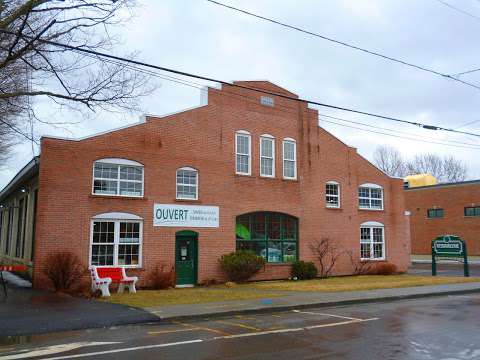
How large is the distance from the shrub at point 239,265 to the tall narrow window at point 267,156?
14.4 feet

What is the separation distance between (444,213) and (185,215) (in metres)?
31.6

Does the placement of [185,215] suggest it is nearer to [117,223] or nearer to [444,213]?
[117,223]

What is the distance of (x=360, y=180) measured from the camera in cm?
2902

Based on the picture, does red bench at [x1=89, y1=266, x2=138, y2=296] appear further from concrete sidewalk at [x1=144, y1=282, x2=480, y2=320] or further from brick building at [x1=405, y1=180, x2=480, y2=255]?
brick building at [x1=405, y1=180, x2=480, y2=255]

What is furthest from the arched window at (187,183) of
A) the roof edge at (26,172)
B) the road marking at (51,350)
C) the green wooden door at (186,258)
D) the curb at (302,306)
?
the road marking at (51,350)

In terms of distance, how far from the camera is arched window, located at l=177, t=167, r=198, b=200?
22.2 m

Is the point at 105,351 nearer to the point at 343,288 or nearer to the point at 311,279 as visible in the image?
the point at 343,288

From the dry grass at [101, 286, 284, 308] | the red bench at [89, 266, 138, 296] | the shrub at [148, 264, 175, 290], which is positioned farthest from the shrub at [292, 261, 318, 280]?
the red bench at [89, 266, 138, 296]

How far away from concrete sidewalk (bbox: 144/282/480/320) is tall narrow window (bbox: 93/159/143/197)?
749cm

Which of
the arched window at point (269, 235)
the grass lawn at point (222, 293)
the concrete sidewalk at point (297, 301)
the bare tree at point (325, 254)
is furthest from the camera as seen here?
the bare tree at point (325, 254)

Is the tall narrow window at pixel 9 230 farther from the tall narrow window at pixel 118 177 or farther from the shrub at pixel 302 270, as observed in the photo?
the shrub at pixel 302 270

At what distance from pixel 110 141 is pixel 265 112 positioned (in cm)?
845

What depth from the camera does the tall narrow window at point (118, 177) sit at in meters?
20.2

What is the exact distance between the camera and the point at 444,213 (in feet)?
149
